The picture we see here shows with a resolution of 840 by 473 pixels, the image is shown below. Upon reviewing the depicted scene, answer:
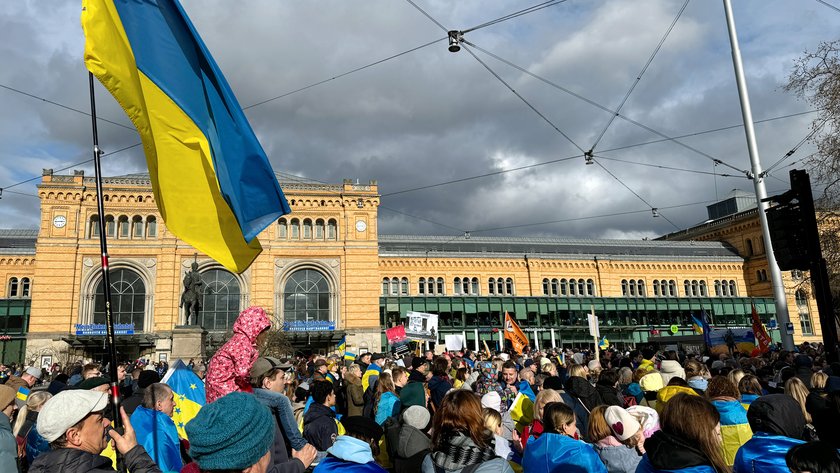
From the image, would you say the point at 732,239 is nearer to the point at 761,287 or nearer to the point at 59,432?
the point at 761,287

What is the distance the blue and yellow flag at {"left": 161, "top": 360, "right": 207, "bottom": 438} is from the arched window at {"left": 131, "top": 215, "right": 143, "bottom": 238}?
40.0 m

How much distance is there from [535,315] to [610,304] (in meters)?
7.84

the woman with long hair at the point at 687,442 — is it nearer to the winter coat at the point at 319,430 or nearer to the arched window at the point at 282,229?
the winter coat at the point at 319,430

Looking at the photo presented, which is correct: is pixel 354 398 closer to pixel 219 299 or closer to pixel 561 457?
pixel 561 457

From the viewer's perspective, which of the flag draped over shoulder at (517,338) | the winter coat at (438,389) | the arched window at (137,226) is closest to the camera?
the winter coat at (438,389)

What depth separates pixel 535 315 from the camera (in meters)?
50.1

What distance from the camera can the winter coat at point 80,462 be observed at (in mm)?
2910

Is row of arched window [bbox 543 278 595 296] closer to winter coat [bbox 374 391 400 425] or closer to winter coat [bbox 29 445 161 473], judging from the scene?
winter coat [bbox 374 391 400 425]

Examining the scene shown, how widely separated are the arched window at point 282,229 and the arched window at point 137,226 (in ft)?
33.1

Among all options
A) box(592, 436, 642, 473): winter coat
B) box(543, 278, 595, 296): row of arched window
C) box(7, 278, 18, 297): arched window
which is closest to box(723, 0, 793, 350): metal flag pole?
box(592, 436, 642, 473): winter coat

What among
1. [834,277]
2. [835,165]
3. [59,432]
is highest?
[835,165]

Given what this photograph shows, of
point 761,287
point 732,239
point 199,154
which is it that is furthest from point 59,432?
point 732,239

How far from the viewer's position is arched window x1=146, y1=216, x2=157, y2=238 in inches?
1650

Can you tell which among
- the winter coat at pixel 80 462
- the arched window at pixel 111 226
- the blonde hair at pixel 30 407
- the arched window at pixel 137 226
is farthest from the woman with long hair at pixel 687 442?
the arched window at pixel 137 226
